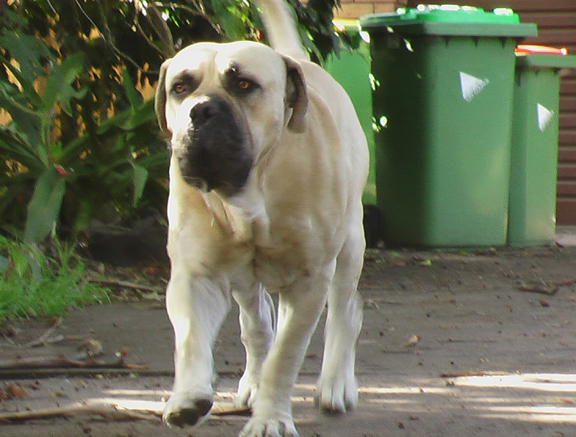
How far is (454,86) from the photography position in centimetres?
720

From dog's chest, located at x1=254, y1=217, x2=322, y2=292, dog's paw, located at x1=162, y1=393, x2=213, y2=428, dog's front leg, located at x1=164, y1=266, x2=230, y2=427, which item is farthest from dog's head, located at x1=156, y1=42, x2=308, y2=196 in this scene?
dog's paw, located at x1=162, y1=393, x2=213, y2=428

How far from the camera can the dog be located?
2637mm

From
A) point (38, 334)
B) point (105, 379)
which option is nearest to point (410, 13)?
point (38, 334)

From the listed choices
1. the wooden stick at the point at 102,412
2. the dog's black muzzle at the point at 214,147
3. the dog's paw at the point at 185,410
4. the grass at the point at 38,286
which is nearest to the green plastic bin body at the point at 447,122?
the grass at the point at 38,286

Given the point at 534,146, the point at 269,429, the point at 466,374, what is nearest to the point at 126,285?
the point at 466,374

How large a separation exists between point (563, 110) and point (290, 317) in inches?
291

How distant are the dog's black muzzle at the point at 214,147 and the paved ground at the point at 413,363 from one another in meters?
0.78

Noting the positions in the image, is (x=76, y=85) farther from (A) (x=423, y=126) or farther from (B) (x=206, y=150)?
(B) (x=206, y=150)

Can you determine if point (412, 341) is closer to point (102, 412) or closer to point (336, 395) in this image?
point (336, 395)

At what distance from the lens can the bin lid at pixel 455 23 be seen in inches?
277

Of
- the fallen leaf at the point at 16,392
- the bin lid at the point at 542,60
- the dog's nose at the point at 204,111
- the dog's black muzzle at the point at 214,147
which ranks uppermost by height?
the dog's nose at the point at 204,111

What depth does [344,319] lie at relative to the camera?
3.43m

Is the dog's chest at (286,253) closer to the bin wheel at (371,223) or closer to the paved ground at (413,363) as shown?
the paved ground at (413,363)

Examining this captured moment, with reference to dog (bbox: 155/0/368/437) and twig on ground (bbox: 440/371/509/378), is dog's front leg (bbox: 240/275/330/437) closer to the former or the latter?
dog (bbox: 155/0/368/437)
